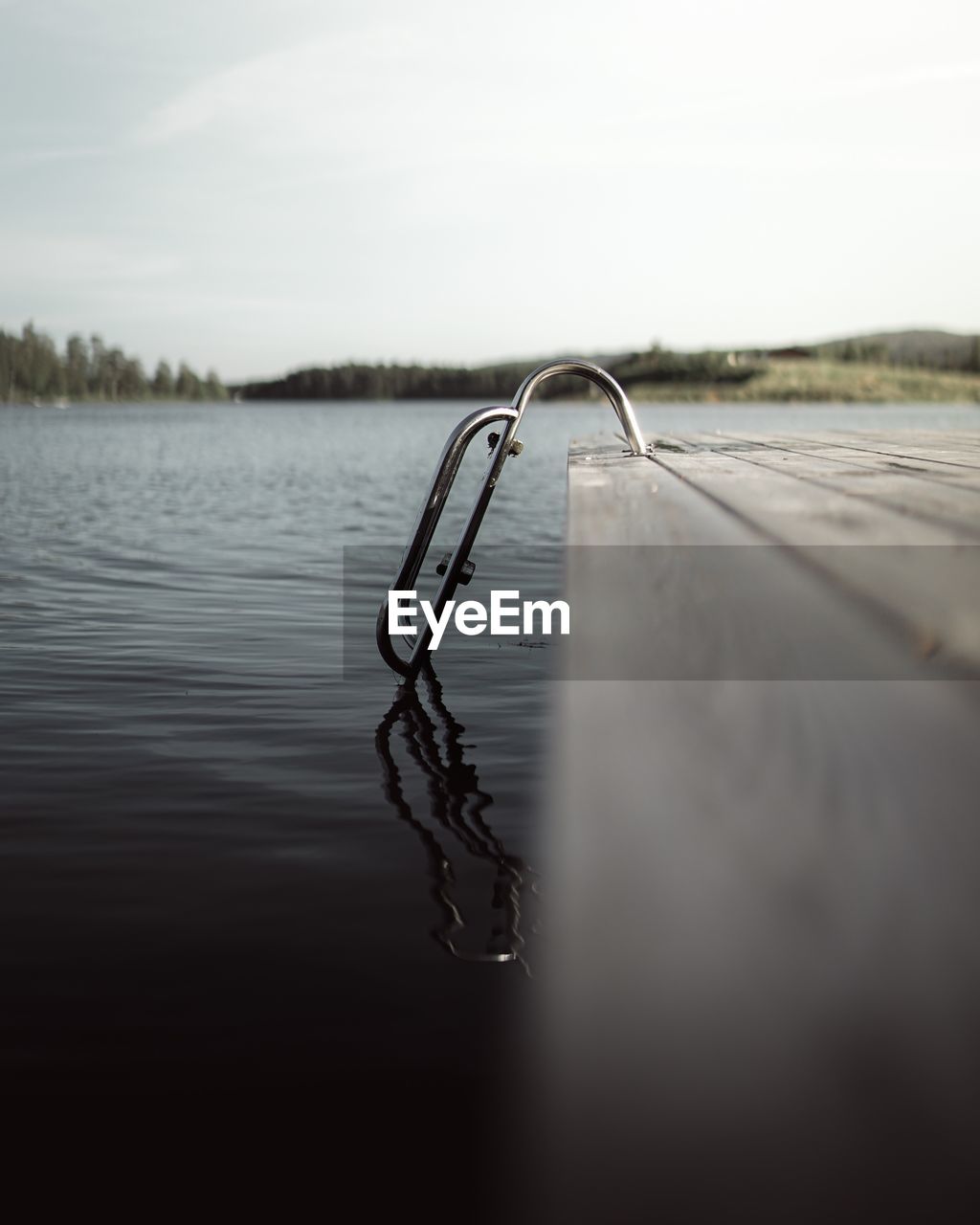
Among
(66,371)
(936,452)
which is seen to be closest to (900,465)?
(936,452)

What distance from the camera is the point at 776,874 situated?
133 cm

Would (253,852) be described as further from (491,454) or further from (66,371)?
(66,371)

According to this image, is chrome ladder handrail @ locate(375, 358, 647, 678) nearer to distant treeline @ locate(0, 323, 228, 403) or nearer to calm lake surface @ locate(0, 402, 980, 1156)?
calm lake surface @ locate(0, 402, 980, 1156)

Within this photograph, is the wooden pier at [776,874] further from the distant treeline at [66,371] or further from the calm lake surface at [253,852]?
the distant treeline at [66,371]

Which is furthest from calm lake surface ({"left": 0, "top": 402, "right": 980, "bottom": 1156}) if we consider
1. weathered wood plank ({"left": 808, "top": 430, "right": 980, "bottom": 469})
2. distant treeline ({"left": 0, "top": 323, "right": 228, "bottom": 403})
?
distant treeline ({"left": 0, "top": 323, "right": 228, "bottom": 403})

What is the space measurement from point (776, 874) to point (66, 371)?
7862 inches

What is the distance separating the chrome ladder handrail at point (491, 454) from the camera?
5.16 metres

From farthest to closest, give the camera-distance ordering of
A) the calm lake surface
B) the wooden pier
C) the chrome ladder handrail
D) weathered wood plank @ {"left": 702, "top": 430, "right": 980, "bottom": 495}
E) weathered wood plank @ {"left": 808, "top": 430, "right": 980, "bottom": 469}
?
the chrome ladder handrail, weathered wood plank @ {"left": 808, "top": 430, "right": 980, "bottom": 469}, the calm lake surface, weathered wood plank @ {"left": 702, "top": 430, "right": 980, "bottom": 495}, the wooden pier

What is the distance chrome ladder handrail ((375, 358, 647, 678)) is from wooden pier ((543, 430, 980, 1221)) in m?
3.21

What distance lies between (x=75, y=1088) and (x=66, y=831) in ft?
6.44

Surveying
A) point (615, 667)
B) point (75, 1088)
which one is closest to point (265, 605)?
point (75, 1088)

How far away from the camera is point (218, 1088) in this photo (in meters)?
2.73

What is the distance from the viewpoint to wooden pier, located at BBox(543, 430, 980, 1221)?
48.6 inches

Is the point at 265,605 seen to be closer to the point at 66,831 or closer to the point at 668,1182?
the point at 66,831
